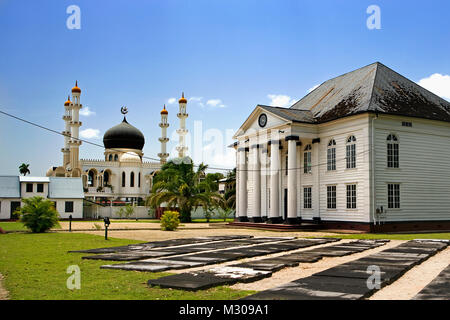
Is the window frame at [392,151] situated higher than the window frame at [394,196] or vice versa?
the window frame at [392,151]

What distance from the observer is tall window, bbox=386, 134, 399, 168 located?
28.6 meters

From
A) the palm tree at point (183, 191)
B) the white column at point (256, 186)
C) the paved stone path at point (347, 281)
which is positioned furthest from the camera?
the palm tree at point (183, 191)

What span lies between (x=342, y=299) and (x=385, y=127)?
2318cm

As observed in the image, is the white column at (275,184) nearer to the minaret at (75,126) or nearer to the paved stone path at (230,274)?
the paved stone path at (230,274)

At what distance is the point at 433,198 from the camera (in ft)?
98.1

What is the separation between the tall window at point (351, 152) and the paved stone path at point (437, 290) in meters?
20.1


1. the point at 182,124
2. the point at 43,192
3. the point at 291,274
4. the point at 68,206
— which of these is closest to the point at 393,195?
the point at 291,274

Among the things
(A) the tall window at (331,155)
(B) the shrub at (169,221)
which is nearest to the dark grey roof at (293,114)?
(A) the tall window at (331,155)

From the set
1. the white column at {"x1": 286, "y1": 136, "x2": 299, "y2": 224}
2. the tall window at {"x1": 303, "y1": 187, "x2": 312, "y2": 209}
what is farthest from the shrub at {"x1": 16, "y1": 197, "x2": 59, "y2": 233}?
the tall window at {"x1": 303, "y1": 187, "x2": 312, "y2": 209}

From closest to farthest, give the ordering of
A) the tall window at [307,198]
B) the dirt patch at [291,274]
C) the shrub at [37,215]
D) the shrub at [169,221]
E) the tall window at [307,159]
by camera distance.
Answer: the dirt patch at [291,274] < the shrub at [37,215] < the shrub at [169,221] < the tall window at [307,198] < the tall window at [307,159]

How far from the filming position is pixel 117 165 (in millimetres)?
76500

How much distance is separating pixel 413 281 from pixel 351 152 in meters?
20.8

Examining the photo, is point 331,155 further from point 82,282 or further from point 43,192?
point 43,192

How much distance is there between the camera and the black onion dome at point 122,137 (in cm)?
7844
